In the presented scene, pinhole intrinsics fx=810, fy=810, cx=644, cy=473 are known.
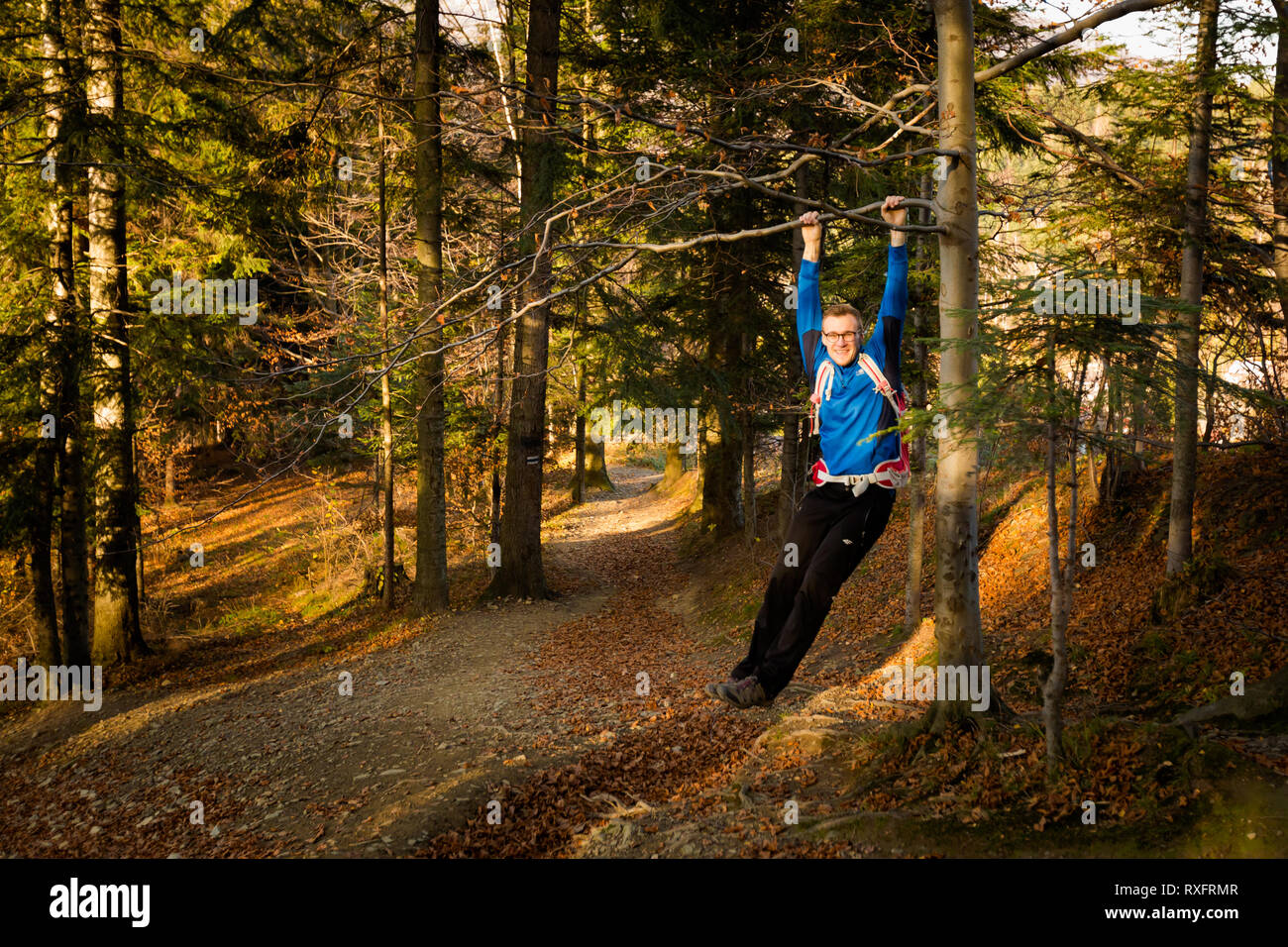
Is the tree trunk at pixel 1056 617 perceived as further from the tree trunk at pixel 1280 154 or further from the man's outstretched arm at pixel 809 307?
the tree trunk at pixel 1280 154

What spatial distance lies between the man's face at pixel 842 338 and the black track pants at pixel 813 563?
68 cm

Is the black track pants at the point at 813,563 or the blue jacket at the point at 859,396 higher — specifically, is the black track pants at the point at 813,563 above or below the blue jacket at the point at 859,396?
below

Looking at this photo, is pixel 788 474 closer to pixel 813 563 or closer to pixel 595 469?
pixel 813 563

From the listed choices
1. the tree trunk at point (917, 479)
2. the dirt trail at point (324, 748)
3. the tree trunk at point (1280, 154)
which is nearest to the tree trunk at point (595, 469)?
the dirt trail at point (324, 748)

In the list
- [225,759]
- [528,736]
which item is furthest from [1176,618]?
[225,759]

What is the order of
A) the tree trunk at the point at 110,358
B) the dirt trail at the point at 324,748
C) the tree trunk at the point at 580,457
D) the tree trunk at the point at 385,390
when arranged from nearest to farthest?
the dirt trail at the point at 324,748 → the tree trunk at the point at 110,358 → the tree trunk at the point at 385,390 → the tree trunk at the point at 580,457

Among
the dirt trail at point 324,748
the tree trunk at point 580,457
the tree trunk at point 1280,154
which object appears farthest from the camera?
the tree trunk at point 580,457

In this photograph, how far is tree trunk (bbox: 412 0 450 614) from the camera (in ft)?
41.9

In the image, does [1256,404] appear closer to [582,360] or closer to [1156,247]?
[1156,247]

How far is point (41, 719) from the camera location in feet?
38.3

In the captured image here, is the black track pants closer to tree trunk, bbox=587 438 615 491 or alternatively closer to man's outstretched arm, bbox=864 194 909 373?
man's outstretched arm, bbox=864 194 909 373

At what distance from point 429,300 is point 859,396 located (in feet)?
32.9

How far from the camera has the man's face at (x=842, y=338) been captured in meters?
4.19

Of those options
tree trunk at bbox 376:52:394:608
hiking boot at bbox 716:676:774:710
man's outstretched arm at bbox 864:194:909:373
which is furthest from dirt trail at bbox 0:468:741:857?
man's outstretched arm at bbox 864:194:909:373
